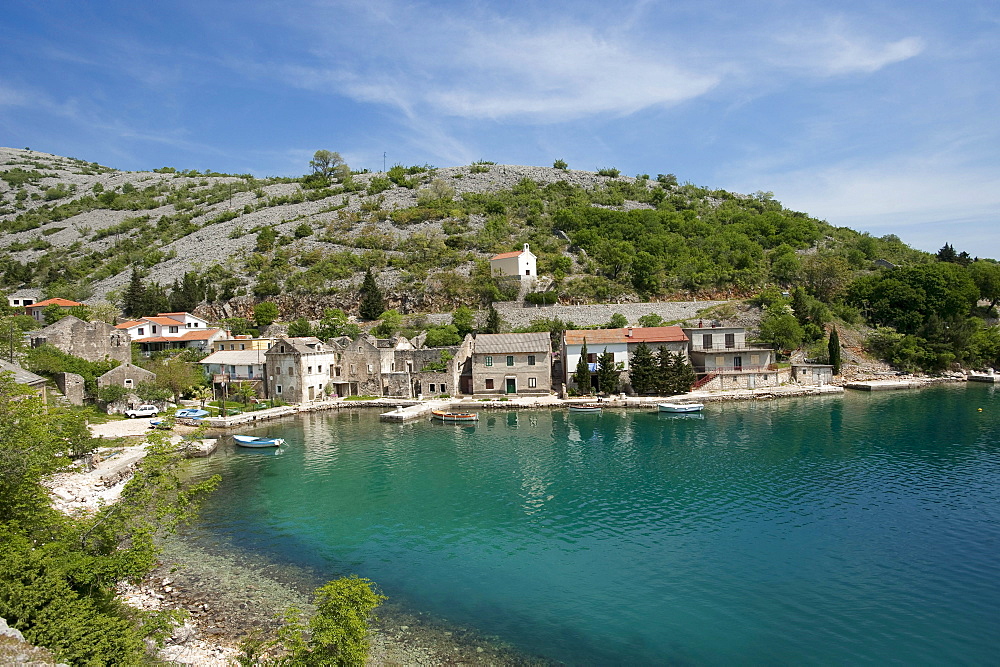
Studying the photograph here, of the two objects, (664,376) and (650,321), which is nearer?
(664,376)

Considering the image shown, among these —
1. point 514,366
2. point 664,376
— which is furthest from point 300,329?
point 664,376

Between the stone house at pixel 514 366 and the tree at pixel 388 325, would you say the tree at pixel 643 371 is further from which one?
the tree at pixel 388 325

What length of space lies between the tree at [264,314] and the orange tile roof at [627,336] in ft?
108

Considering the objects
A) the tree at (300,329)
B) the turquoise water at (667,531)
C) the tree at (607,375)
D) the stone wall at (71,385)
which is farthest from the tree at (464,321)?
the stone wall at (71,385)

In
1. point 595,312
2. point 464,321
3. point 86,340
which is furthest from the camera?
point 595,312

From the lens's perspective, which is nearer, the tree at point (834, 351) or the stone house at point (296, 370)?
the stone house at point (296, 370)

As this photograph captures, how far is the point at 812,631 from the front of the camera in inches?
512

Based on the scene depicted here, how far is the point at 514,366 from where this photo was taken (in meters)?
45.2

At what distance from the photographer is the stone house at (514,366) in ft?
147

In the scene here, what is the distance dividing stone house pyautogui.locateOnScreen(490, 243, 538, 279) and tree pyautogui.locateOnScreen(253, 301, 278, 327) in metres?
24.7

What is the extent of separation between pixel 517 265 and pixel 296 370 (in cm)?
2840

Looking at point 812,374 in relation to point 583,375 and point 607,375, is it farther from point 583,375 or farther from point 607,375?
point 583,375

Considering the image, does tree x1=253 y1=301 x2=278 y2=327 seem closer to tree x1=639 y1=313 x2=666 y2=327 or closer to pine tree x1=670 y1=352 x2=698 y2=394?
tree x1=639 y1=313 x2=666 y2=327

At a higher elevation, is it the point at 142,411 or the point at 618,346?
the point at 618,346
